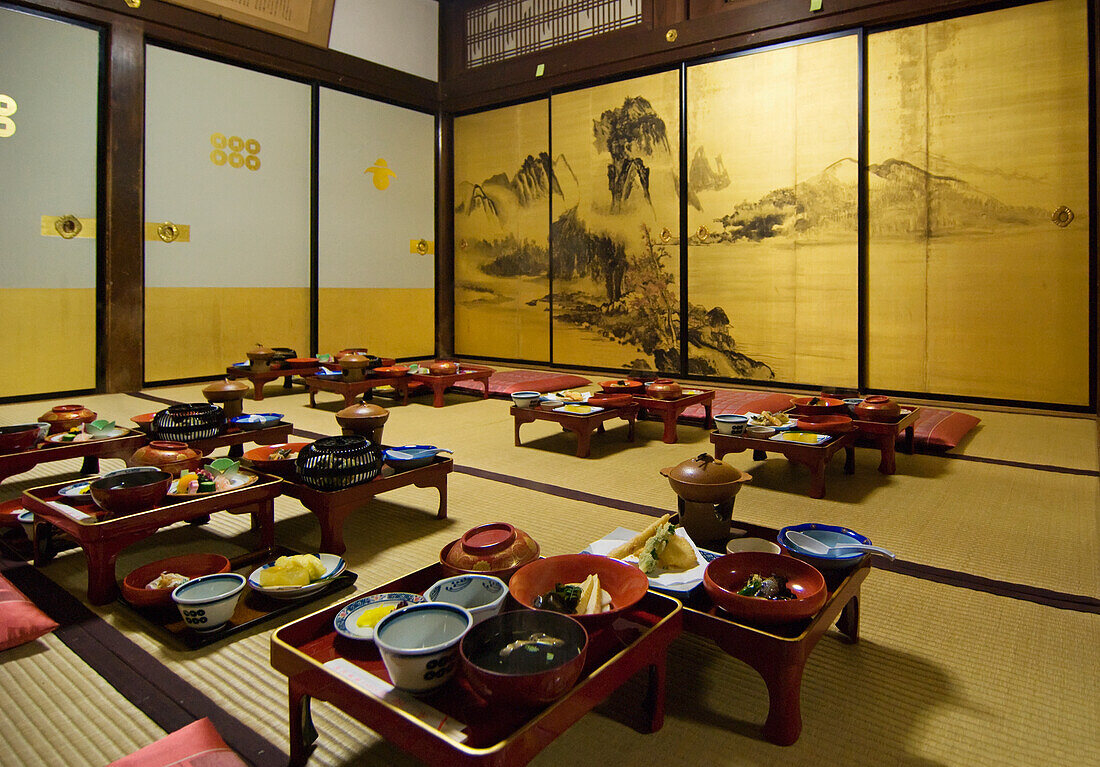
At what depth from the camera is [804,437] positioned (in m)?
2.79

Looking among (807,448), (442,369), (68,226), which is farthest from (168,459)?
(68,226)

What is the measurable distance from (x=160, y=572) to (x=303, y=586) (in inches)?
14.8

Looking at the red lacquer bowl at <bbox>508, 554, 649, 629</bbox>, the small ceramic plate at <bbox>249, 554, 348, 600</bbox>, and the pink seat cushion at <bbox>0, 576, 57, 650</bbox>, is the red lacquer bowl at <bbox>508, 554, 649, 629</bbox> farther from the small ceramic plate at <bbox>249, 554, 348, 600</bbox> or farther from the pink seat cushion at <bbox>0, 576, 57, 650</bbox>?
the pink seat cushion at <bbox>0, 576, 57, 650</bbox>

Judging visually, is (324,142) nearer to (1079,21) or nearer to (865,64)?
(865,64)

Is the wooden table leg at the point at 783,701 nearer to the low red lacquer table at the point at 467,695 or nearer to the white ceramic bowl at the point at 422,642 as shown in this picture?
the low red lacquer table at the point at 467,695

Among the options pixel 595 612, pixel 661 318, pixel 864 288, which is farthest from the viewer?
pixel 661 318

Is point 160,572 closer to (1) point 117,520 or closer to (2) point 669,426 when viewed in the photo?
(1) point 117,520

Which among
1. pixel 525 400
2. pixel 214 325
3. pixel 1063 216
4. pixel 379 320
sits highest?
pixel 1063 216

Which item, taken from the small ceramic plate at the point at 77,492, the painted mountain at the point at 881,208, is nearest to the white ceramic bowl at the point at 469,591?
the small ceramic plate at the point at 77,492

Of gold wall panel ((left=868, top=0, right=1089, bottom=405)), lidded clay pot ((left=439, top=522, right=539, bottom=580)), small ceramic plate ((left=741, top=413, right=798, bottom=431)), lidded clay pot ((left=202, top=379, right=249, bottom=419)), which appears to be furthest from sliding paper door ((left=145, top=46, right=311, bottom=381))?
lidded clay pot ((left=439, top=522, right=539, bottom=580))

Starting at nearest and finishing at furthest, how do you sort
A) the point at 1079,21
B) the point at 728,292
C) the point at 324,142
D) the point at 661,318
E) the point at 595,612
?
the point at 595,612, the point at 1079,21, the point at 728,292, the point at 661,318, the point at 324,142

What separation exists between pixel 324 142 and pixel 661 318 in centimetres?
326

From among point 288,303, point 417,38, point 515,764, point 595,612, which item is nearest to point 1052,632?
point 595,612

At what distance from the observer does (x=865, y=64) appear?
4.84m
